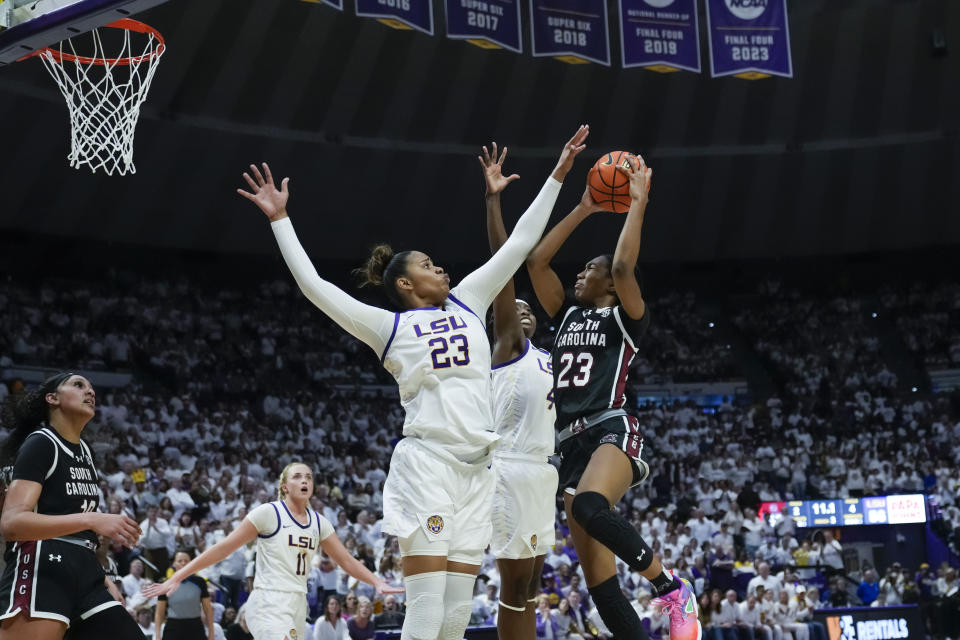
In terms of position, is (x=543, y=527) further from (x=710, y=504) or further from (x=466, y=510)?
(x=710, y=504)

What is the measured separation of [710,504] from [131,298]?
1331 centimetres

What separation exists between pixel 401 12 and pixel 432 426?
1228 centimetres

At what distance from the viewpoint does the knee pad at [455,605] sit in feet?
15.2

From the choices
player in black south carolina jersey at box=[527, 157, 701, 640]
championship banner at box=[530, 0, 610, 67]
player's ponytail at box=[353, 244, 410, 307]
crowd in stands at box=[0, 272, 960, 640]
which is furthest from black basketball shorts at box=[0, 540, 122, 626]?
championship banner at box=[530, 0, 610, 67]

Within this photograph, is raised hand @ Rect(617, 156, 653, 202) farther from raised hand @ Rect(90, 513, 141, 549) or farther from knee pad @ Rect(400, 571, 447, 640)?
raised hand @ Rect(90, 513, 141, 549)

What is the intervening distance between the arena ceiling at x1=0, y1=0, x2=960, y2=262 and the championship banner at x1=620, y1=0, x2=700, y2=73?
5.91m

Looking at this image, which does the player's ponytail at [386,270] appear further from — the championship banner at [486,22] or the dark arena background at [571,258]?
the championship banner at [486,22]

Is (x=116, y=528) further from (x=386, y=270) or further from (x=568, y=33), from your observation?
(x=568, y=33)

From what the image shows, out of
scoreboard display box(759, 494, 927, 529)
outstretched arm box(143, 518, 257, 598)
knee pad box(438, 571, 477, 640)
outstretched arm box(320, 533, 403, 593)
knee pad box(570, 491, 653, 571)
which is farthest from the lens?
scoreboard display box(759, 494, 927, 529)

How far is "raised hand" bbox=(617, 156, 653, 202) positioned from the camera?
570 centimetres

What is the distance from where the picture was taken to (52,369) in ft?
67.9

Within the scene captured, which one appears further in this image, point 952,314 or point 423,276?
point 952,314

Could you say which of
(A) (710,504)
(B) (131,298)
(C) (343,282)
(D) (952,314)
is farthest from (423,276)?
(D) (952,314)

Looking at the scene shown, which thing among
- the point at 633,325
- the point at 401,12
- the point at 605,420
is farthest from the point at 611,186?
the point at 401,12
